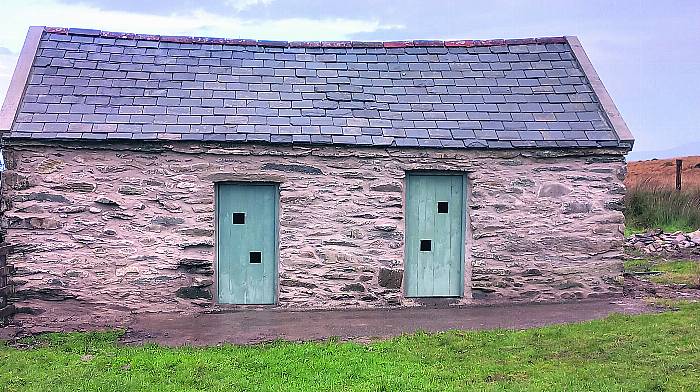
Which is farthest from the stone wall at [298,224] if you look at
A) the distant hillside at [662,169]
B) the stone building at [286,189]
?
the distant hillside at [662,169]

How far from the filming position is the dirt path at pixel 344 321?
846 cm

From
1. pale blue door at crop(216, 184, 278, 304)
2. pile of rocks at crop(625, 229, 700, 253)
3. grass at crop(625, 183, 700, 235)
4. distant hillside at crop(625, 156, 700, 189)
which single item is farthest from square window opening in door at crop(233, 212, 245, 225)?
distant hillside at crop(625, 156, 700, 189)

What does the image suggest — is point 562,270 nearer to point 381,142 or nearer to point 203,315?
point 381,142

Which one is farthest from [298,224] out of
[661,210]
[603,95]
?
[661,210]

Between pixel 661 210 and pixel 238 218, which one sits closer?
pixel 238 218

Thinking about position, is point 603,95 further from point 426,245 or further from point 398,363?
point 398,363

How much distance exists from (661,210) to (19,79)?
1649cm

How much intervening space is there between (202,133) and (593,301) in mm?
6212

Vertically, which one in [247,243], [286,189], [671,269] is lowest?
[671,269]

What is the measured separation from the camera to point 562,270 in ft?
34.4

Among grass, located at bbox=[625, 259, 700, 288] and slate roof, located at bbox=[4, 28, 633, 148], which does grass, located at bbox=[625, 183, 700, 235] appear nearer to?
grass, located at bbox=[625, 259, 700, 288]

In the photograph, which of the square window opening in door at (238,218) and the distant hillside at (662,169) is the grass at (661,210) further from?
the distant hillside at (662,169)

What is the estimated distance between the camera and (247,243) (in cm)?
1011

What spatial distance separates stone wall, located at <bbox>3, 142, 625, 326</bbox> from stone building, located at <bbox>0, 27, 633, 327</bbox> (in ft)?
0.07
